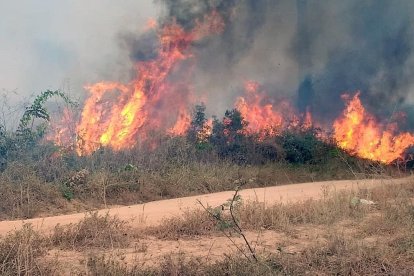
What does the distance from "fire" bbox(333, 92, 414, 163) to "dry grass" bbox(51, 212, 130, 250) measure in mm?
18778

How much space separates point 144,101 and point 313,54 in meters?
14.3

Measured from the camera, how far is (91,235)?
23.9 ft

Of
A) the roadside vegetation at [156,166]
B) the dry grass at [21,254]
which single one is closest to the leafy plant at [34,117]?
the roadside vegetation at [156,166]

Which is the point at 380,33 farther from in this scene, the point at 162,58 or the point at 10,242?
the point at 10,242

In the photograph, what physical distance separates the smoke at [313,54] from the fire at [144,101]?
168cm

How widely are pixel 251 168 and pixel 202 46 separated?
1093 centimetres

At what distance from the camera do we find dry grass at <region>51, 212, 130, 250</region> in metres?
6.99

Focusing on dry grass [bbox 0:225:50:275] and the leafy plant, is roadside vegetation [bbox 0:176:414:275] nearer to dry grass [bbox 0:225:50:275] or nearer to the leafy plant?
dry grass [bbox 0:225:50:275]

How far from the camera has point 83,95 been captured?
24094 millimetres

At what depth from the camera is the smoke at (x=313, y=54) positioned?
92.1 feet

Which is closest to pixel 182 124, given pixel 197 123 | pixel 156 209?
pixel 197 123

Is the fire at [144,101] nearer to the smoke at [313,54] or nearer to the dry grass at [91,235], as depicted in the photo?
the smoke at [313,54]

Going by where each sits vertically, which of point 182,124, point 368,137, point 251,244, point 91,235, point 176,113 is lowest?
point 251,244

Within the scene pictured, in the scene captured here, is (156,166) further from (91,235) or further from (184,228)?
(91,235)
